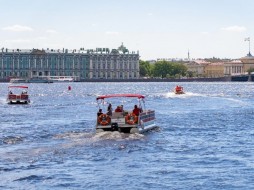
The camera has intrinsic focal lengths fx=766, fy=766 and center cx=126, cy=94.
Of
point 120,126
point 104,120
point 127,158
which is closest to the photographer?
point 127,158

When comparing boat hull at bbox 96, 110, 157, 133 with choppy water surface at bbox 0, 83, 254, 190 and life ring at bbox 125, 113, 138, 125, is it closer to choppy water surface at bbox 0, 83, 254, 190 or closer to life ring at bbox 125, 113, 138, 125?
life ring at bbox 125, 113, 138, 125

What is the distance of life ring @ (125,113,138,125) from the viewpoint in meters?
48.9

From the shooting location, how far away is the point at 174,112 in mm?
80438

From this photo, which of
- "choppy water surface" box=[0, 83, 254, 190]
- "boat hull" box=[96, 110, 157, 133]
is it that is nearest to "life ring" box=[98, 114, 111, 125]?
"boat hull" box=[96, 110, 157, 133]

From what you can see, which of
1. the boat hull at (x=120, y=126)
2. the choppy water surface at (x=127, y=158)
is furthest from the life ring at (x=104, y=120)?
the choppy water surface at (x=127, y=158)

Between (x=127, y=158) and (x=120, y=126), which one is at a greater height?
(x=120, y=126)

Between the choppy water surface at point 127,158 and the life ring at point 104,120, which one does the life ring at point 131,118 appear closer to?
the choppy water surface at point 127,158

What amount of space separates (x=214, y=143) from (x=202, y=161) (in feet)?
28.3

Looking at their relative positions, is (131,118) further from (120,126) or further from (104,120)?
(104,120)

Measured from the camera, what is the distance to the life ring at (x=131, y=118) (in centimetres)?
4892

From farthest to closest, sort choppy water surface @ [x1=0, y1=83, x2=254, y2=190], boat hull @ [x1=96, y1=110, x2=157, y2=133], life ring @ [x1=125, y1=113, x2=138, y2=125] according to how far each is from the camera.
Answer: boat hull @ [x1=96, y1=110, x2=157, y2=133]
life ring @ [x1=125, y1=113, x2=138, y2=125]
choppy water surface @ [x1=0, y1=83, x2=254, y2=190]

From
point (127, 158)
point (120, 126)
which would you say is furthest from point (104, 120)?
point (127, 158)

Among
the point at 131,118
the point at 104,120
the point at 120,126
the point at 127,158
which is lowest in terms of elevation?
the point at 127,158

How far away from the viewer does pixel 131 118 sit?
4909 cm
